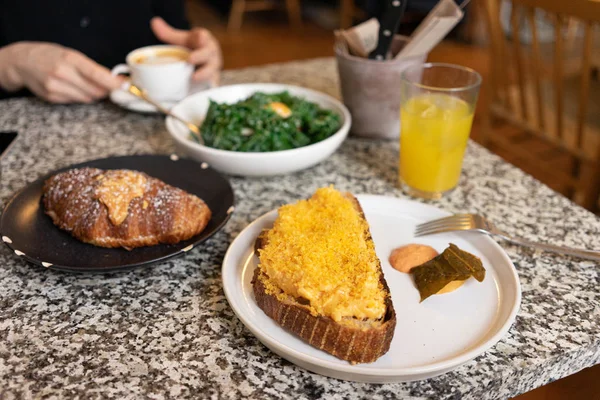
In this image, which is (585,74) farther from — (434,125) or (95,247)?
(95,247)

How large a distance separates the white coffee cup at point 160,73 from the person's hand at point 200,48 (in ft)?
0.15

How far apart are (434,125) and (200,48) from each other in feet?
3.38

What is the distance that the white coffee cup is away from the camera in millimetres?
1559

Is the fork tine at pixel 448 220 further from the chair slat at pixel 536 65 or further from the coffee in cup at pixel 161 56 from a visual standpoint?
the chair slat at pixel 536 65

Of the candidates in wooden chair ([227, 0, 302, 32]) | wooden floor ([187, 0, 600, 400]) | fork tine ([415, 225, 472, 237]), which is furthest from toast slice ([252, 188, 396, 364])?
wooden chair ([227, 0, 302, 32])

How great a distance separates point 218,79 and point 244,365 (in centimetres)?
127

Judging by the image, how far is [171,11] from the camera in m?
2.18

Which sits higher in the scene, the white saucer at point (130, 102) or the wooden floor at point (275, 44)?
the white saucer at point (130, 102)

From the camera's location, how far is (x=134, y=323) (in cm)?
84

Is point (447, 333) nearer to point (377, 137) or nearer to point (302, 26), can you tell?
point (377, 137)

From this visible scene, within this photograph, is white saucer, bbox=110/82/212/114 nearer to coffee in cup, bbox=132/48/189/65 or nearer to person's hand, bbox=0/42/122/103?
person's hand, bbox=0/42/122/103

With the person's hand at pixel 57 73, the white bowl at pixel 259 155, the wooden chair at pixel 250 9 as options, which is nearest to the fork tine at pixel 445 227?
the white bowl at pixel 259 155

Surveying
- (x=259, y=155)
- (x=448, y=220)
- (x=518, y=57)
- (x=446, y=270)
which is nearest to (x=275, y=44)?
(x=518, y=57)

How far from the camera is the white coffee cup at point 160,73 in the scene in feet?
5.11
